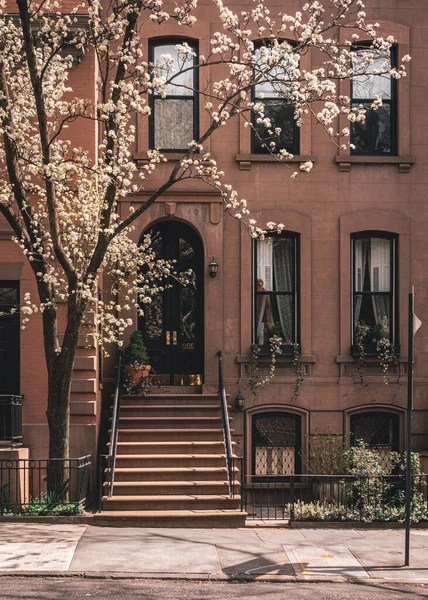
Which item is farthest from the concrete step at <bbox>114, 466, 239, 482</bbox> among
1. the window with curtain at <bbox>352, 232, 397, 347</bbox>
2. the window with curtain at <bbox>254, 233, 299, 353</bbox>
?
the window with curtain at <bbox>352, 232, 397, 347</bbox>

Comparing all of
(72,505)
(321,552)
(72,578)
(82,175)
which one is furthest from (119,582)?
(82,175)

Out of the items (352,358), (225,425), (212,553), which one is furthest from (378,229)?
(212,553)

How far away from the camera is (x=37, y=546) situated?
12438 millimetres

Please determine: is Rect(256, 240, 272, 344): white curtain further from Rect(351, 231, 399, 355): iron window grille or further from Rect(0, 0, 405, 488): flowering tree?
Rect(0, 0, 405, 488): flowering tree

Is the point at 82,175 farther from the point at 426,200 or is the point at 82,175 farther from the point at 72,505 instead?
the point at 426,200

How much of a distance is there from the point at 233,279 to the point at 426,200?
4217 millimetres

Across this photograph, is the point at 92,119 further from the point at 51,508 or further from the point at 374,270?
the point at 374,270

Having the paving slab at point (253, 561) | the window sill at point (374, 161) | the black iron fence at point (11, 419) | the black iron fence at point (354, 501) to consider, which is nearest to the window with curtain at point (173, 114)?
the window sill at point (374, 161)

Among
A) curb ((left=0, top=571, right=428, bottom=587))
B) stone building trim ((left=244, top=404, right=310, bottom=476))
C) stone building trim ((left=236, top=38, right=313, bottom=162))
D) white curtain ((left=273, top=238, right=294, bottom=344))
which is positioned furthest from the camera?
white curtain ((left=273, top=238, right=294, bottom=344))

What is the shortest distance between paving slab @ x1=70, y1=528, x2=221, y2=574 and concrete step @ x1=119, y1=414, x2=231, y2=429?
3892 millimetres

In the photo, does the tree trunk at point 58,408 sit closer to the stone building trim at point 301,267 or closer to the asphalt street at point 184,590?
the asphalt street at point 184,590

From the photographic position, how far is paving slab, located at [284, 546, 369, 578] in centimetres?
1156

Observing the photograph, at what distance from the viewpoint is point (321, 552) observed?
12578 mm

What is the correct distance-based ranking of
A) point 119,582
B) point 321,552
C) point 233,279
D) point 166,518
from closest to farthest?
point 119,582 → point 321,552 → point 166,518 → point 233,279
